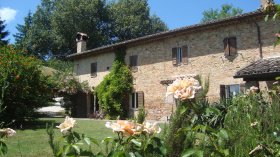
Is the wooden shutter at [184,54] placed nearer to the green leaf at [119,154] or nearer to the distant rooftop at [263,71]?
the distant rooftop at [263,71]

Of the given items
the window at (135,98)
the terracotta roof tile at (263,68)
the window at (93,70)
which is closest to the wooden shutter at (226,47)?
the terracotta roof tile at (263,68)

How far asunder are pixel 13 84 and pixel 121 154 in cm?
1241

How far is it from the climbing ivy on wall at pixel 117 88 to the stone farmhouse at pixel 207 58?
43cm

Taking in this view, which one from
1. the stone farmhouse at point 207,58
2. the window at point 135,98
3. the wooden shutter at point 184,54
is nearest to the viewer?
the stone farmhouse at point 207,58

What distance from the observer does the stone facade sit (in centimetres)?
1603

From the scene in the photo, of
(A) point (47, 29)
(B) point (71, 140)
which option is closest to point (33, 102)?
(B) point (71, 140)

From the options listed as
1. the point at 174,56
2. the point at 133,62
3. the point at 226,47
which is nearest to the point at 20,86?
the point at 174,56

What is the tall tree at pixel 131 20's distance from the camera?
45250 millimetres

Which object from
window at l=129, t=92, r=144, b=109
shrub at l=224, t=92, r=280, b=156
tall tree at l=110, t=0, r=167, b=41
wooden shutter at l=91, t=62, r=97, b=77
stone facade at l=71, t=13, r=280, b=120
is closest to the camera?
shrub at l=224, t=92, r=280, b=156

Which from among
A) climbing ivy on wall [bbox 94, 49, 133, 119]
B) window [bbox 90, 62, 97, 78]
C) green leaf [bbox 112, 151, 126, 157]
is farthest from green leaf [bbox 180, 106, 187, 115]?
window [bbox 90, 62, 97, 78]

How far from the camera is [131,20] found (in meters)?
45.0

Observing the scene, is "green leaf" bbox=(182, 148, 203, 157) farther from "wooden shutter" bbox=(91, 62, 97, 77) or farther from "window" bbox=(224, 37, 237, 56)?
"wooden shutter" bbox=(91, 62, 97, 77)

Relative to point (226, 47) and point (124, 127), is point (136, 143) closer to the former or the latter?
point (124, 127)

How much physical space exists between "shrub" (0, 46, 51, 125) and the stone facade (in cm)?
602
